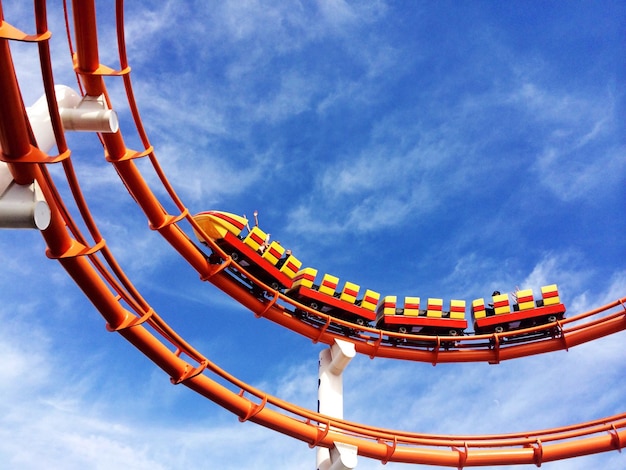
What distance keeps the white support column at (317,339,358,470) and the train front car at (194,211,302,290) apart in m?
1.45

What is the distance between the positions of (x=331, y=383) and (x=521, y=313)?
390cm

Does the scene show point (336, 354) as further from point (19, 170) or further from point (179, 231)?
point (19, 170)

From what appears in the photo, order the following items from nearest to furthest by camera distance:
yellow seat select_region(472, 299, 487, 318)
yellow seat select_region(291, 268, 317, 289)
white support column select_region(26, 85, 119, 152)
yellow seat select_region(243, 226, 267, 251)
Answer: white support column select_region(26, 85, 119, 152)
yellow seat select_region(243, 226, 267, 251)
yellow seat select_region(291, 268, 317, 289)
yellow seat select_region(472, 299, 487, 318)

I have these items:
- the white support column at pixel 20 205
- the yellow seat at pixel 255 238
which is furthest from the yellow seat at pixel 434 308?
the white support column at pixel 20 205

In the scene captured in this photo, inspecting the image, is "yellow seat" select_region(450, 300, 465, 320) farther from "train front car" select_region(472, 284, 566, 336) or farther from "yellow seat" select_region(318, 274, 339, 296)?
"yellow seat" select_region(318, 274, 339, 296)

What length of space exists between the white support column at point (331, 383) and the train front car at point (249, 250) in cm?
145

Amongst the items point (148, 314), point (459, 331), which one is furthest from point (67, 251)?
point (459, 331)

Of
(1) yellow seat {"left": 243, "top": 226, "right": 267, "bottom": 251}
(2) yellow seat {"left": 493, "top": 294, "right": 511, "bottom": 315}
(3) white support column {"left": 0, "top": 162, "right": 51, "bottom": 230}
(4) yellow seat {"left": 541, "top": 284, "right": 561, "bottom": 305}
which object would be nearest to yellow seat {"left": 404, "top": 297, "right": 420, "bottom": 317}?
(2) yellow seat {"left": 493, "top": 294, "right": 511, "bottom": 315}

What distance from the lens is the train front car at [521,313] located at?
11720 millimetres

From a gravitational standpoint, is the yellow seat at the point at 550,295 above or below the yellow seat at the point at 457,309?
above

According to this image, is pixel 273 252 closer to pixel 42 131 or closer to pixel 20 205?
pixel 42 131

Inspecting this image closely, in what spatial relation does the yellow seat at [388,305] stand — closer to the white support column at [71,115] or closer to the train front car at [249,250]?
the train front car at [249,250]

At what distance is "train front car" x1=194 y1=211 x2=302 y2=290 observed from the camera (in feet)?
33.8

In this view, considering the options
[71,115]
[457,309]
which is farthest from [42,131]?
[457,309]
